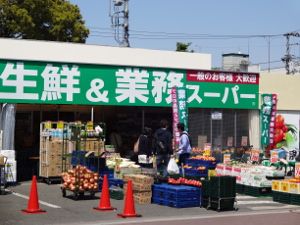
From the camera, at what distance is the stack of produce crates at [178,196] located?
14805 mm

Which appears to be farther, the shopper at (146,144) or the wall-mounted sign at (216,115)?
the wall-mounted sign at (216,115)

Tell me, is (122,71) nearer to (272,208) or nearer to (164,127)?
(164,127)

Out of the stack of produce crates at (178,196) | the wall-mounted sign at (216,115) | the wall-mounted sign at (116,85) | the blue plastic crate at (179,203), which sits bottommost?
the blue plastic crate at (179,203)

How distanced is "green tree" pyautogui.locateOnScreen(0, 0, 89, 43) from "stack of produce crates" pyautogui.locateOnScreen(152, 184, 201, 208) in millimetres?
31104

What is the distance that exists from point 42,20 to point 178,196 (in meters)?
33.4

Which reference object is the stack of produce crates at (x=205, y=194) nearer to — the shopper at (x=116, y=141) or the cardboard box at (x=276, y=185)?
the cardboard box at (x=276, y=185)

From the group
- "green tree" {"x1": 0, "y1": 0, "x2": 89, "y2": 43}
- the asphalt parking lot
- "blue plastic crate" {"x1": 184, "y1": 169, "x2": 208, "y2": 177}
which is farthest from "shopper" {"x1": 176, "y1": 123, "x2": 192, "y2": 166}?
"green tree" {"x1": 0, "y1": 0, "x2": 89, "y2": 43}

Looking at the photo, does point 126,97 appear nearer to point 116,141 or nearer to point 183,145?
point 116,141

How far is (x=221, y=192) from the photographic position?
1434 cm

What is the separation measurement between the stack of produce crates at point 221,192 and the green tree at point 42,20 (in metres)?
32.2

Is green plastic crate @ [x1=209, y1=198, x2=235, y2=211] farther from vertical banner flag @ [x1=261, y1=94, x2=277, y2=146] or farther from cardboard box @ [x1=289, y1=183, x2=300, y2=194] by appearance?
vertical banner flag @ [x1=261, y1=94, x2=277, y2=146]


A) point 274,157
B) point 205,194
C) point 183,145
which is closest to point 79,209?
point 205,194

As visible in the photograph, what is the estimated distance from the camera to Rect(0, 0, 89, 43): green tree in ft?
144

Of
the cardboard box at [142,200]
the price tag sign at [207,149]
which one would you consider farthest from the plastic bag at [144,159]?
the cardboard box at [142,200]
